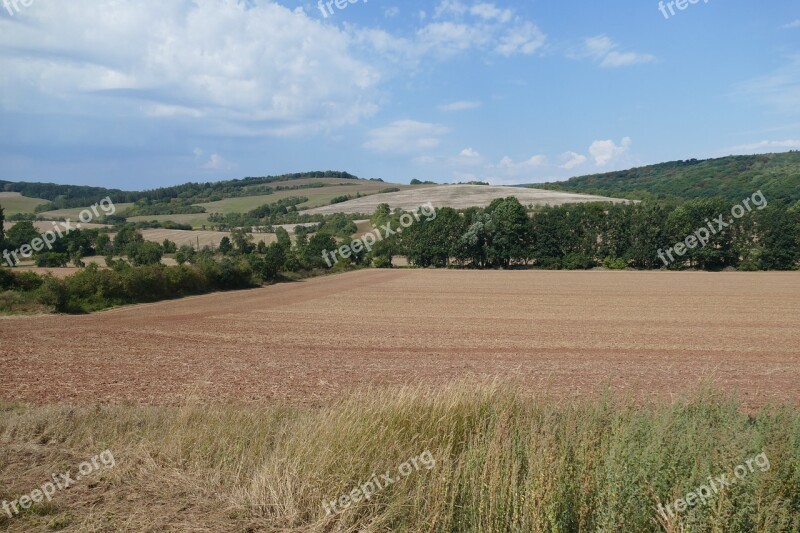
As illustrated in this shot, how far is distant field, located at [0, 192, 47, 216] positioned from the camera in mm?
89881

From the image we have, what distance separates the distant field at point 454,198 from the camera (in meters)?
112

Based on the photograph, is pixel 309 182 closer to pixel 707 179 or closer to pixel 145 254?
pixel 707 179

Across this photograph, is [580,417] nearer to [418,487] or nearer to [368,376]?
[418,487]

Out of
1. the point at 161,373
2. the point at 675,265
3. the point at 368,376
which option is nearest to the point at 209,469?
the point at 368,376

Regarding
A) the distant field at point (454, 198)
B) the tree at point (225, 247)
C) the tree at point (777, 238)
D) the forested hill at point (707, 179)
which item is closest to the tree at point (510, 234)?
the distant field at point (454, 198)

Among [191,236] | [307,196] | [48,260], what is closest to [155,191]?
[307,196]

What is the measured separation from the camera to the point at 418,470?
6.04m

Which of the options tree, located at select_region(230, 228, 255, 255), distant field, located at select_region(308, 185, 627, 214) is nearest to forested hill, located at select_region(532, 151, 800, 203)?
distant field, located at select_region(308, 185, 627, 214)

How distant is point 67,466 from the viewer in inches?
261

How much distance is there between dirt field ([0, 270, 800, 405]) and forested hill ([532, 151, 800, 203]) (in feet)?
242

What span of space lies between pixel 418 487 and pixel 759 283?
189ft

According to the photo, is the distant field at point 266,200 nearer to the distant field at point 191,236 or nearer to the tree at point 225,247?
the distant field at point 191,236

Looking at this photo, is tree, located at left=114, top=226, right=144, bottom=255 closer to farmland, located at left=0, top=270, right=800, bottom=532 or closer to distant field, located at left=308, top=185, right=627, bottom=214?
farmland, located at left=0, top=270, right=800, bottom=532

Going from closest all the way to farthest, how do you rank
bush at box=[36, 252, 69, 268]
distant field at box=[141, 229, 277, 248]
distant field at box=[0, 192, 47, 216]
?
bush at box=[36, 252, 69, 268], distant field at box=[141, 229, 277, 248], distant field at box=[0, 192, 47, 216]
